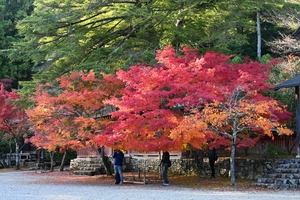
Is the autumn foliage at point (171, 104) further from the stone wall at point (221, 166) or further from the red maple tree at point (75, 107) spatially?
the stone wall at point (221, 166)

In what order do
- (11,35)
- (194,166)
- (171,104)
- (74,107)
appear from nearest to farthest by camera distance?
(171,104)
(74,107)
(194,166)
(11,35)

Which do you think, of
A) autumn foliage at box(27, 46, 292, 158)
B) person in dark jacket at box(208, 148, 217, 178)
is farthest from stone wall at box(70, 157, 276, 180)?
autumn foliage at box(27, 46, 292, 158)

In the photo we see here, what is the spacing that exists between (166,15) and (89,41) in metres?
4.39

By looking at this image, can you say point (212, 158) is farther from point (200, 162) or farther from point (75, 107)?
point (75, 107)

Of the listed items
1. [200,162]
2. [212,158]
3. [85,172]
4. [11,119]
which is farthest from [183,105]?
Result: [11,119]

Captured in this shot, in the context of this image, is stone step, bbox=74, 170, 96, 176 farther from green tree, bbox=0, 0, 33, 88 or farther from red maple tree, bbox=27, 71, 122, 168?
green tree, bbox=0, 0, 33, 88

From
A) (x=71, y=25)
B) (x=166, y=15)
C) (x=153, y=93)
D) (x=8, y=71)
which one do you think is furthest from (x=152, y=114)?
(x=8, y=71)

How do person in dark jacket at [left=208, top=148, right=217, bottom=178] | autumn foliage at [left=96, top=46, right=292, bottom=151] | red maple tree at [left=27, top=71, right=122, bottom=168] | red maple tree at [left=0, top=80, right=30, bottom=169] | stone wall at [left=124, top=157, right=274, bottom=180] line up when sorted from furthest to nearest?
red maple tree at [left=0, top=80, right=30, bottom=169] < person in dark jacket at [left=208, top=148, right=217, bottom=178] < stone wall at [left=124, top=157, right=274, bottom=180] < red maple tree at [left=27, top=71, right=122, bottom=168] < autumn foliage at [left=96, top=46, right=292, bottom=151]

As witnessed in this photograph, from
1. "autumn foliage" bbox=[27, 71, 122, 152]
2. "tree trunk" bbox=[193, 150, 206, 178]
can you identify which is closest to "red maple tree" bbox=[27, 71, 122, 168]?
"autumn foliage" bbox=[27, 71, 122, 152]

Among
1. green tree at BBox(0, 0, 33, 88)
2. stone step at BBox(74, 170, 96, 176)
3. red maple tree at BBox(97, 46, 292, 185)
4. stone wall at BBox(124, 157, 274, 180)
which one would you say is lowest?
stone step at BBox(74, 170, 96, 176)

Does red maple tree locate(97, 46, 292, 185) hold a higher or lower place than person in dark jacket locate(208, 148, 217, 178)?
higher

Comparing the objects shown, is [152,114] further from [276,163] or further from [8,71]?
[8,71]

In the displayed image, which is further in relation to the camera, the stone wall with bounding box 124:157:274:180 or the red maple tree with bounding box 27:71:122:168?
Answer: the stone wall with bounding box 124:157:274:180

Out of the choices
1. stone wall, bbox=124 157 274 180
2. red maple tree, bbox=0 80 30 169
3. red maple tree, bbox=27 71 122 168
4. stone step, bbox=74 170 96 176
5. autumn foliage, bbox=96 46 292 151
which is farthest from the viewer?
red maple tree, bbox=0 80 30 169
